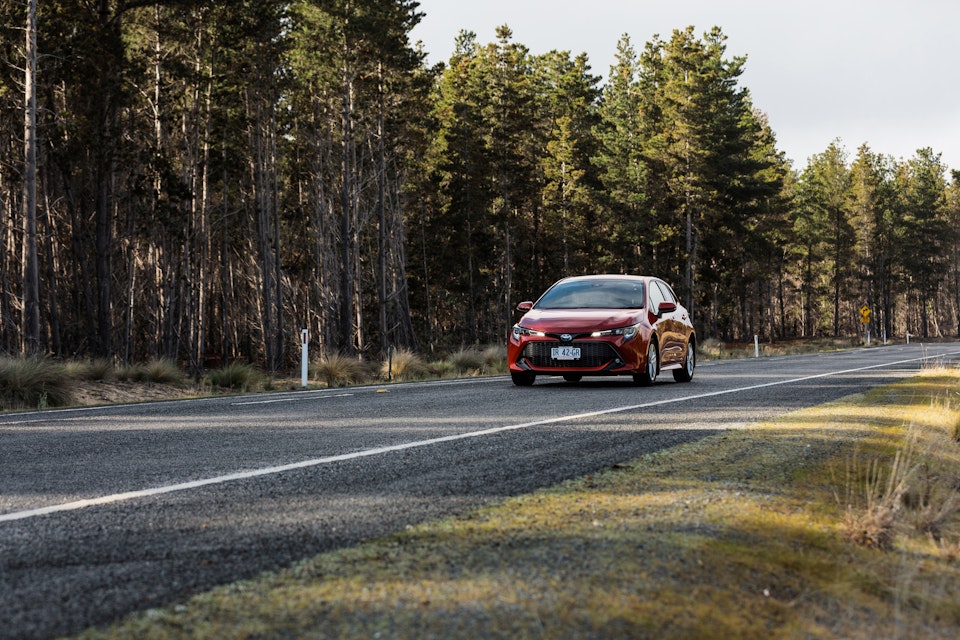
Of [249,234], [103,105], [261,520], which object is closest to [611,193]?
[249,234]

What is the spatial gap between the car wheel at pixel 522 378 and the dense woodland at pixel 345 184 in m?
11.5

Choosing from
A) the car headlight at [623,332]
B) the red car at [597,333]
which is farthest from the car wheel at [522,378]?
the car headlight at [623,332]

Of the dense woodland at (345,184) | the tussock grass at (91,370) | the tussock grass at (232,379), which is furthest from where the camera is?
the dense woodland at (345,184)

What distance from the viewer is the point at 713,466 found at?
229 inches

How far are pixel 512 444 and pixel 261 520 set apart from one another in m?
2.99

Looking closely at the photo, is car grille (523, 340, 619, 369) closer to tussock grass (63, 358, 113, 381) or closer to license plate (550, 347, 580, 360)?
license plate (550, 347, 580, 360)

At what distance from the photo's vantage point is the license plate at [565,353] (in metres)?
13.3

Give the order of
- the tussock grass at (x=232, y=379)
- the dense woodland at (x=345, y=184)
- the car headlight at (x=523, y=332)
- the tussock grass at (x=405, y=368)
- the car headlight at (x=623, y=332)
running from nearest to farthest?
the car headlight at (x=623, y=332), the car headlight at (x=523, y=332), the tussock grass at (x=232, y=379), the tussock grass at (x=405, y=368), the dense woodland at (x=345, y=184)

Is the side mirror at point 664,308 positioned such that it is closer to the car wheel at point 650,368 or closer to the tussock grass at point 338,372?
the car wheel at point 650,368

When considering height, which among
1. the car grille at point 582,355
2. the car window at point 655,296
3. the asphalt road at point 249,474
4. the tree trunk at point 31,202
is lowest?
the asphalt road at point 249,474

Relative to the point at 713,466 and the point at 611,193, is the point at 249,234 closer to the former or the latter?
the point at 611,193

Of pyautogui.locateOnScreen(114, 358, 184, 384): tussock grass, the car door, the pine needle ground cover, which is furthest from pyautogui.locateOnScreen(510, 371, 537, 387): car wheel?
pyautogui.locateOnScreen(114, 358, 184, 384): tussock grass

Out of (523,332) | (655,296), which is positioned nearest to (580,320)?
(523,332)

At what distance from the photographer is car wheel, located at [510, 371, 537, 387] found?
14.0 m
